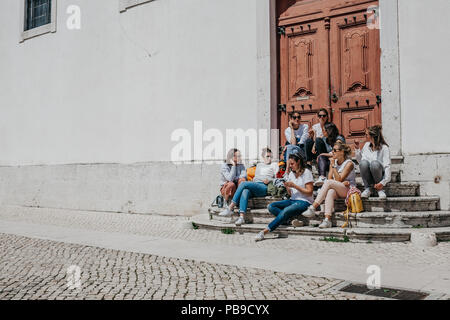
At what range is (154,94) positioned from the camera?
35.9 feet

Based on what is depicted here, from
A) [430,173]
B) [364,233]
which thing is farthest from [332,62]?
[364,233]

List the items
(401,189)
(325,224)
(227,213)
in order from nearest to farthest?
1. (325,224)
2. (401,189)
3. (227,213)

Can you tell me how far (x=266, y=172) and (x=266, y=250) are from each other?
226cm

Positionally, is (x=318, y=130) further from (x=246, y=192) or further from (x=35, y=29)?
(x=35, y=29)

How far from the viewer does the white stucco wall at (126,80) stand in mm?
9758

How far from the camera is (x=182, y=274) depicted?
4.88 metres

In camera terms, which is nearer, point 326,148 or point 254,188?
point 254,188

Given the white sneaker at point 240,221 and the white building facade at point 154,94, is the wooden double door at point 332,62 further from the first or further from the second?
the white sneaker at point 240,221

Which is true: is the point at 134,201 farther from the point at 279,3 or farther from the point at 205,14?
the point at 279,3

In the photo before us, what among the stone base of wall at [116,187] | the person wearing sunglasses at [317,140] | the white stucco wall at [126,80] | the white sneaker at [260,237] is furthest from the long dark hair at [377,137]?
the stone base of wall at [116,187]

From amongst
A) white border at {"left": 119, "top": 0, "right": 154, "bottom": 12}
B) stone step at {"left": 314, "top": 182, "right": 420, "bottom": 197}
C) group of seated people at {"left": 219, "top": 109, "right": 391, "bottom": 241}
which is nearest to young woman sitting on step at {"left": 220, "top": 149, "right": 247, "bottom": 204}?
group of seated people at {"left": 219, "top": 109, "right": 391, "bottom": 241}
